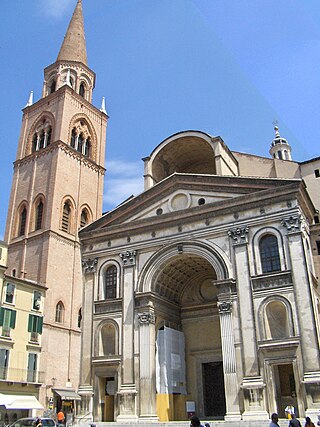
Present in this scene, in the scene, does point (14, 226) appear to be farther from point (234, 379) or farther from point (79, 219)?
point (234, 379)

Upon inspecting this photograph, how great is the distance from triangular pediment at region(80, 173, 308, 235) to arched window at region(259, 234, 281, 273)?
1.94 meters

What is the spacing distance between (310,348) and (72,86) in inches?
1372

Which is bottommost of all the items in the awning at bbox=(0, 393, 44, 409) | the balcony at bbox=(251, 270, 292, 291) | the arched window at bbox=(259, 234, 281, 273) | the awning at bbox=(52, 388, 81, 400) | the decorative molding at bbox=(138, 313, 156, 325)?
the awning at bbox=(0, 393, 44, 409)

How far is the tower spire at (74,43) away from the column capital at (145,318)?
31.9 meters

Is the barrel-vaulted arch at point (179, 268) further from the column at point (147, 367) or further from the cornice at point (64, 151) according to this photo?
the cornice at point (64, 151)

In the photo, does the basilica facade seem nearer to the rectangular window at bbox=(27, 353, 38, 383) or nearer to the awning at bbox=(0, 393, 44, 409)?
the awning at bbox=(0, 393, 44, 409)

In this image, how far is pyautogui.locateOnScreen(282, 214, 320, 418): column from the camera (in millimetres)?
17623

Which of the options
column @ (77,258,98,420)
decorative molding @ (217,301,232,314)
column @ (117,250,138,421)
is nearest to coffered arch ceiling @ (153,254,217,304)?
column @ (117,250,138,421)

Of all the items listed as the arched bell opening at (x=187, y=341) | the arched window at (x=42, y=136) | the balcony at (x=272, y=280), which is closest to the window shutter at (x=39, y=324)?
the arched bell opening at (x=187, y=341)

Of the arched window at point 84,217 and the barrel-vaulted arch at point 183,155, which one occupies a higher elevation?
the arched window at point 84,217

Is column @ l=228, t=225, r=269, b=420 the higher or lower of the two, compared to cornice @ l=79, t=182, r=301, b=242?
lower

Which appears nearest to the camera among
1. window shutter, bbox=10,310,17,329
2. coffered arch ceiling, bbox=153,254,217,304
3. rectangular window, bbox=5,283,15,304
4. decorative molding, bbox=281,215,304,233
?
decorative molding, bbox=281,215,304,233

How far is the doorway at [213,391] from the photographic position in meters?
23.1

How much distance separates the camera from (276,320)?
19938mm
